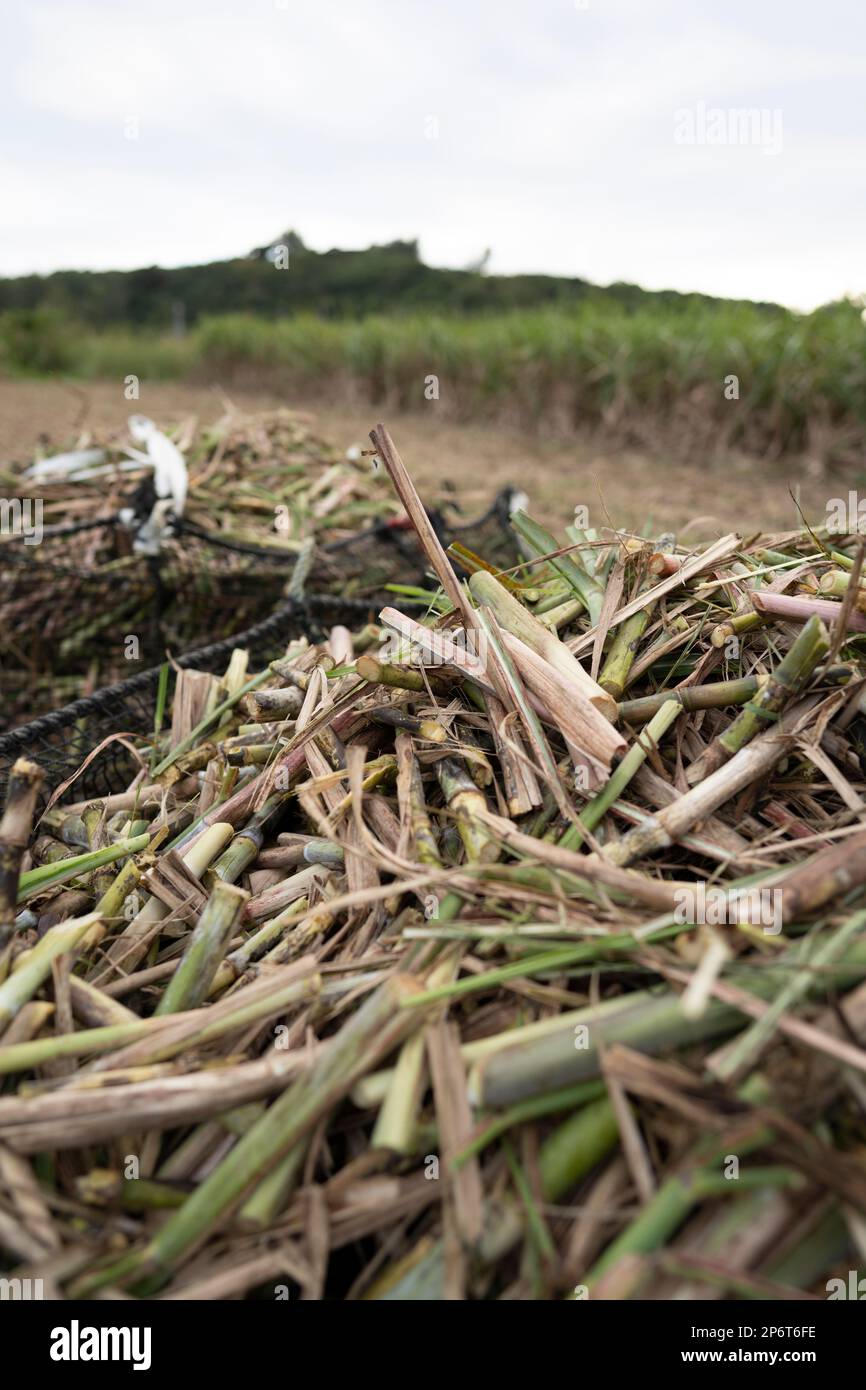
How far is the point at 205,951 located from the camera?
58.1 inches

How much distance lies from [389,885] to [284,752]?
513mm

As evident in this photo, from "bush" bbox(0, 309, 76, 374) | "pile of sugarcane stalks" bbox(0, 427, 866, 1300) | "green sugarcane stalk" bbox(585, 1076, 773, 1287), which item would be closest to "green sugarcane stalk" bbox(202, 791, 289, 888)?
"pile of sugarcane stalks" bbox(0, 427, 866, 1300)

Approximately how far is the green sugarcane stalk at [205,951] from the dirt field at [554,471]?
375 centimetres

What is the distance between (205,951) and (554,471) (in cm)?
1021

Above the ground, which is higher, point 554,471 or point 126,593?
point 554,471

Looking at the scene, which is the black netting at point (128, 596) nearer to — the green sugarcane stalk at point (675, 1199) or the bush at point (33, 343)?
the green sugarcane stalk at point (675, 1199)

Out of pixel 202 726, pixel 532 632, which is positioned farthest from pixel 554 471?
pixel 532 632

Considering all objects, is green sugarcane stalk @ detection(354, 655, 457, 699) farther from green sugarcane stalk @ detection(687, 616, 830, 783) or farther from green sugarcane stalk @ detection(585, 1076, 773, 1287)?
green sugarcane stalk @ detection(585, 1076, 773, 1287)

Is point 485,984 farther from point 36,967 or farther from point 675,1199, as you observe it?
point 36,967

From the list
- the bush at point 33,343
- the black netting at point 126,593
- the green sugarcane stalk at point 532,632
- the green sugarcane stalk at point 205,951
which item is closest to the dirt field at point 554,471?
the black netting at point 126,593

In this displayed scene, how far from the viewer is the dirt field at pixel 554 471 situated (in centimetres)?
773
